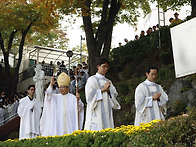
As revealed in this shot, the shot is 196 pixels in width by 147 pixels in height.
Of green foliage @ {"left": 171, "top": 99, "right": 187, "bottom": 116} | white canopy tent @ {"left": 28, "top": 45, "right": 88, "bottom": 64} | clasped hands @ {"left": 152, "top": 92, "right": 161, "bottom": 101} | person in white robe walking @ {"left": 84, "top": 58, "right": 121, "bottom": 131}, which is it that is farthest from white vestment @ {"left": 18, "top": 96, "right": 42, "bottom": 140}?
white canopy tent @ {"left": 28, "top": 45, "right": 88, "bottom": 64}

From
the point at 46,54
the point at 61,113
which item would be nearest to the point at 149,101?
the point at 61,113

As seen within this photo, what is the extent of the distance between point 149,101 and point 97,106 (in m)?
1.34

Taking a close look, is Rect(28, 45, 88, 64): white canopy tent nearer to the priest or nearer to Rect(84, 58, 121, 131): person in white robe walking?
the priest

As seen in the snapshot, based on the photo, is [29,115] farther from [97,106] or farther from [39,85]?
[97,106]

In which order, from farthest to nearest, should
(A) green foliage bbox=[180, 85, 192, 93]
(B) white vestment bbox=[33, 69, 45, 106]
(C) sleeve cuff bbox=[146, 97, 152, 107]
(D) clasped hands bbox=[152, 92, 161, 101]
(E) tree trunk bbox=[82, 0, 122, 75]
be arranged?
(E) tree trunk bbox=[82, 0, 122, 75]
(A) green foliage bbox=[180, 85, 192, 93]
(B) white vestment bbox=[33, 69, 45, 106]
(C) sleeve cuff bbox=[146, 97, 152, 107]
(D) clasped hands bbox=[152, 92, 161, 101]

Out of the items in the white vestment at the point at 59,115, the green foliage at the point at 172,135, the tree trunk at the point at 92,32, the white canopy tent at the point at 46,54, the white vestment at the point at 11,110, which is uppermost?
the white canopy tent at the point at 46,54

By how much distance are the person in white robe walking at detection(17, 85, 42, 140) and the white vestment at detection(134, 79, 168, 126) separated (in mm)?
4747

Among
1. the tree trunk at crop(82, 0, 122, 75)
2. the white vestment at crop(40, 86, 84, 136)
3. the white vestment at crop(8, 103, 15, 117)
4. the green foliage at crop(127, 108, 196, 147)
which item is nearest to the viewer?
the green foliage at crop(127, 108, 196, 147)

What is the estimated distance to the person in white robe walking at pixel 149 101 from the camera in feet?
30.3

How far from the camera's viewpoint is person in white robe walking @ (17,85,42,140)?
511 inches

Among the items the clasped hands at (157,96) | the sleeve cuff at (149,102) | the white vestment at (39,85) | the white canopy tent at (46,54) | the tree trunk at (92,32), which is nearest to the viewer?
the clasped hands at (157,96)

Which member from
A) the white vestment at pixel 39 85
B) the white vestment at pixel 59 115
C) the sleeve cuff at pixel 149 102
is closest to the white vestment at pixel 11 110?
the white vestment at pixel 39 85

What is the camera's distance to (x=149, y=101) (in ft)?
30.5

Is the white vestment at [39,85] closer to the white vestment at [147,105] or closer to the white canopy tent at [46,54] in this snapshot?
the white vestment at [147,105]
